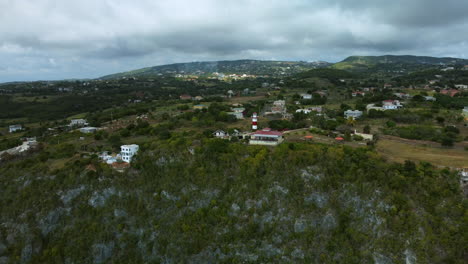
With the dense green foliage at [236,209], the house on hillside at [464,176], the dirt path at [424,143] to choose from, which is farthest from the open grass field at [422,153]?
the dense green foliage at [236,209]

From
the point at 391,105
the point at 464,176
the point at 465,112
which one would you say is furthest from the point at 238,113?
the point at 465,112

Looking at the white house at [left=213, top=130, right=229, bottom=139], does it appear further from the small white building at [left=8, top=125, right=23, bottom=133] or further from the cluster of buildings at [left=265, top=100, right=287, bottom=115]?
the small white building at [left=8, top=125, right=23, bottom=133]

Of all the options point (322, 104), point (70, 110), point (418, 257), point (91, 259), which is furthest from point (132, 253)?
point (70, 110)

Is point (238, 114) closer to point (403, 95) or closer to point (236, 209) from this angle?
point (236, 209)

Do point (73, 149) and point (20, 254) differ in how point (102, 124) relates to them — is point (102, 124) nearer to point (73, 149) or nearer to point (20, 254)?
point (73, 149)

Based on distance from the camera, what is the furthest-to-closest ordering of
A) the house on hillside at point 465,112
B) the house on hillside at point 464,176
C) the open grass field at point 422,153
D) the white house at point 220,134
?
1. the house on hillside at point 465,112
2. the white house at point 220,134
3. the open grass field at point 422,153
4. the house on hillside at point 464,176

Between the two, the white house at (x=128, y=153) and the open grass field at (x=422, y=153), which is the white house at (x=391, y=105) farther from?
the white house at (x=128, y=153)

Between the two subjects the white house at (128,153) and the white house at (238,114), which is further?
the white house at (238,114)

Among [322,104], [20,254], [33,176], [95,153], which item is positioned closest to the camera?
[20,254]

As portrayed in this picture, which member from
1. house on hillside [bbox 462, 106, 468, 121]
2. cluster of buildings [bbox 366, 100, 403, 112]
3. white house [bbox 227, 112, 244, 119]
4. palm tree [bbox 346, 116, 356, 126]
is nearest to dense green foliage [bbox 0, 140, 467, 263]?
palm tree [bbox 346, 116, 356, 126]

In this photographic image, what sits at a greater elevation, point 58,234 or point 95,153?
point 95,153
